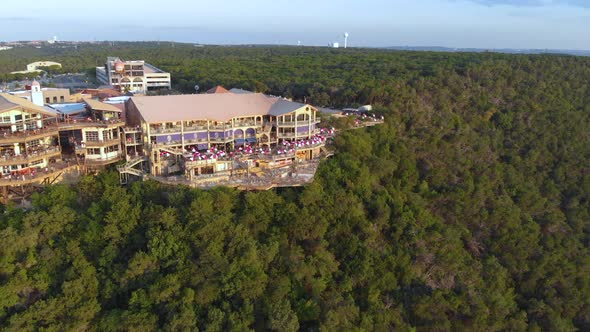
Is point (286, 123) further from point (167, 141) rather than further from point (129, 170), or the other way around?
point (129, 170)

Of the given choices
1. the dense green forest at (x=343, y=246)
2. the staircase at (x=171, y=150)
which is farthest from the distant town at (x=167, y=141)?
the dense green forest at (x=343, y=246)

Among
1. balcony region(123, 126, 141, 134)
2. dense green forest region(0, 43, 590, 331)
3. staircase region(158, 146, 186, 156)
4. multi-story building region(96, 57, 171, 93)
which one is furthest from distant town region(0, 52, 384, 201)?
multi-story building region(96, 57, 171, 93)

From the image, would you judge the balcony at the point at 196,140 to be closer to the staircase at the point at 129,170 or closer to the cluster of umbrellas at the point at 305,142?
the staircase at the point at 129,170

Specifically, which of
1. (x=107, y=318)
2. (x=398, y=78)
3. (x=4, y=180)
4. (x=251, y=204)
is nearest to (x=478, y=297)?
(x=251, y=204)

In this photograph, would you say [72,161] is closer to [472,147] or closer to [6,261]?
[6,261]

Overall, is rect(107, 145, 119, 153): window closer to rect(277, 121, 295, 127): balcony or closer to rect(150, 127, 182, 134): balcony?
rect(150, 127, 182, 134): balcony
